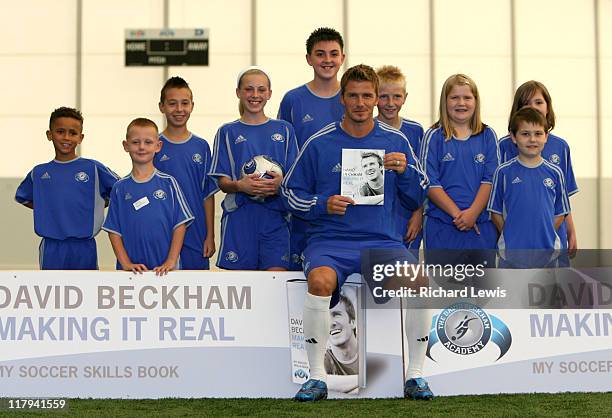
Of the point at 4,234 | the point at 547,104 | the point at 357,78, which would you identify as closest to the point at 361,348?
the point at 357,78

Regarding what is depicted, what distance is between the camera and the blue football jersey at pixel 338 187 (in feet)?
12.4

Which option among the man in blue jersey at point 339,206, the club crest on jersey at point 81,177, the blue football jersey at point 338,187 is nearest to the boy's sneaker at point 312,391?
the man in blue jersey at point 339,206

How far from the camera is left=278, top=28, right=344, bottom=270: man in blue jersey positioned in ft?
15.2

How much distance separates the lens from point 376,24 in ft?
39.4

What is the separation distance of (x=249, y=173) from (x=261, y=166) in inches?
3.6

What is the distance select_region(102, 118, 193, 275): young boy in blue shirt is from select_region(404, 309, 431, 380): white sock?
1218mm

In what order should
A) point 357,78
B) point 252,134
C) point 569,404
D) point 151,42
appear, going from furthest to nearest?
point 151,42 → point 252,134 → point 357,78 → point 569,404

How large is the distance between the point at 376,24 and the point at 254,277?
879cm

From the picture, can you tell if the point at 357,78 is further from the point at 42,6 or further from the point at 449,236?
the point at 42,6

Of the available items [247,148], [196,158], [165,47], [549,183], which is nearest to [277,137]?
[247,148]

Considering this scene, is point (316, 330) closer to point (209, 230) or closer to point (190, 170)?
point (209, 230)

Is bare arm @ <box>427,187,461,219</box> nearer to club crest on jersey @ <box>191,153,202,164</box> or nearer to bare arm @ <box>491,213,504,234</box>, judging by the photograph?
bare arm @ <box>491,213,504,234</box>

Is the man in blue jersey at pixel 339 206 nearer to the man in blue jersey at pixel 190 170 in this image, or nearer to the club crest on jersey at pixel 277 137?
the club crest on jersey at pixel 277 137

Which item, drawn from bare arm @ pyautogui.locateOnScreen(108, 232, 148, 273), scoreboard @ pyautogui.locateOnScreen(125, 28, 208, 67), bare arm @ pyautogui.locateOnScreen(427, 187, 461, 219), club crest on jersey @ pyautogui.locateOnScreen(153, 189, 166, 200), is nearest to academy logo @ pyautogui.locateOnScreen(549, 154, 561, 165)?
bare arm @ pyautogui.locateOnScreen(427, 187, 461, 219)
